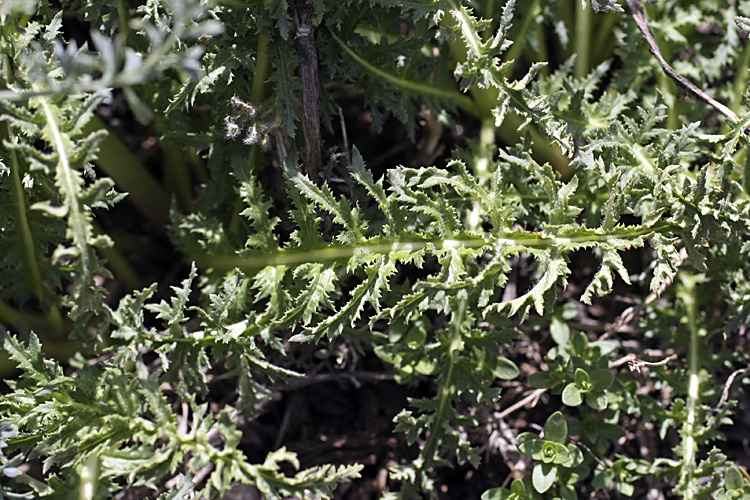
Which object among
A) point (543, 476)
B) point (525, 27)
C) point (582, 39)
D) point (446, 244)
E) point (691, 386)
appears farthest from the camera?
point (582, 39)

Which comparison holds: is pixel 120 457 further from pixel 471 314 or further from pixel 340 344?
pixel 471 314

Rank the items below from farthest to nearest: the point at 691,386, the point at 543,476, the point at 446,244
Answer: the point at 691,386 < the point at 543,476 < the point at 446,244

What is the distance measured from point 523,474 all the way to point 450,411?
47cm

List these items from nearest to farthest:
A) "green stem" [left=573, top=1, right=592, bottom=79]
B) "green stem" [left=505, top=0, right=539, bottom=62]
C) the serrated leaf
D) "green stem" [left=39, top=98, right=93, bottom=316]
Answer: "green stem" [left=39, top=98, right=93, bottom=316] < the serrated leaf < "green stem" [left=505, top=0, right=539, bottom=62] < "green stem" [left=573, top=1, right=592, bottom=79]

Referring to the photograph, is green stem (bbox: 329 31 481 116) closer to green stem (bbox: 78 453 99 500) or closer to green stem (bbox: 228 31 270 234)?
green stem (bbox: 228 31 270 234)

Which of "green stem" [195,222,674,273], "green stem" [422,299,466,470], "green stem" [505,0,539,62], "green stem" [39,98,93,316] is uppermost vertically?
"green stem" [505,0,539,62]

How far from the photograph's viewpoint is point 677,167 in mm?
1979

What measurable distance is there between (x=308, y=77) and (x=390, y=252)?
592 millimetres

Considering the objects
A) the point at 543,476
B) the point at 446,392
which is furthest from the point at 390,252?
the point at 543,476

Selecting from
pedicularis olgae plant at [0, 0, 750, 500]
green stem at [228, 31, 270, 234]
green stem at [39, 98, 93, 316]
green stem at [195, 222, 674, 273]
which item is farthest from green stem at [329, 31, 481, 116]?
green stem at [39, 98, 93, 316]

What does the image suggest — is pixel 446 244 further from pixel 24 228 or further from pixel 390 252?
pixel 24 228

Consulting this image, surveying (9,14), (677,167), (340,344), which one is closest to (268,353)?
(340,344)

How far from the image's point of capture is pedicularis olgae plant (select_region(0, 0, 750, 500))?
6.05 feet

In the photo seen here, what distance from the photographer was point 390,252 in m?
2.03
